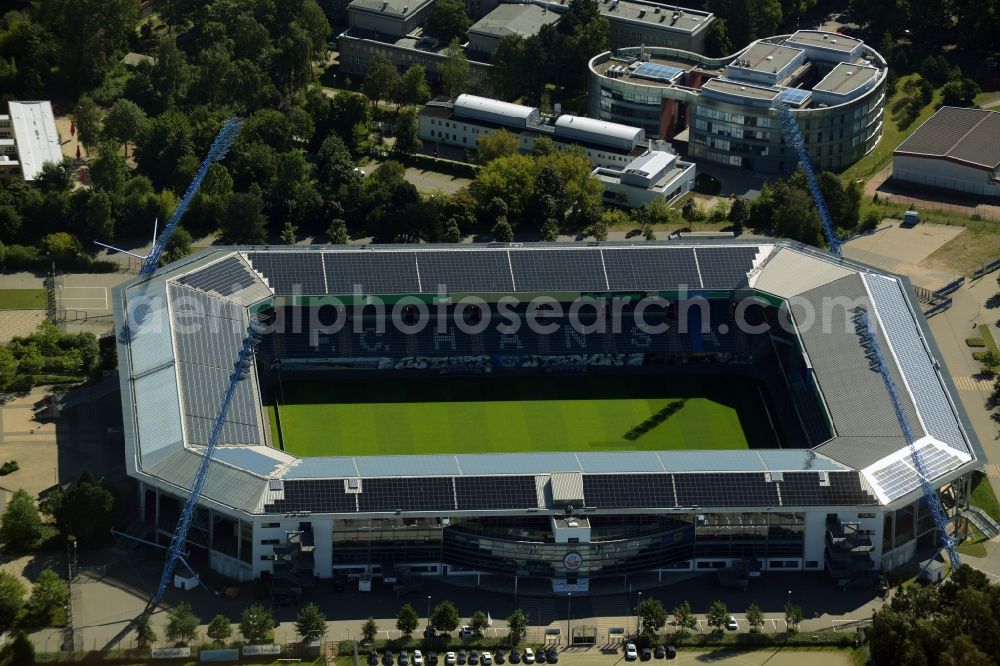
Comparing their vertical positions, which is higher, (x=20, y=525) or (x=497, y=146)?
(x=497, y=146)

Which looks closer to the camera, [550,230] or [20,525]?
[20,525]

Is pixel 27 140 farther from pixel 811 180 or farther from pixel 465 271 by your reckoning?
pixel 811 180

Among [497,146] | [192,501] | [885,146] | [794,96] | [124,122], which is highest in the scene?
[794,96]

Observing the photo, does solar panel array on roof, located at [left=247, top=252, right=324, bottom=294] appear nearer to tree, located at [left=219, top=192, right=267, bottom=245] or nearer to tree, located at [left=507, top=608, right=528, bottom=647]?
tree, located at [left=219, top=192, right=267, bottom=245]

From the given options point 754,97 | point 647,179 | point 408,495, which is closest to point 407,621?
point 408,495

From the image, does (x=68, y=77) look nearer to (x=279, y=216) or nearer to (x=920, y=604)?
(x=279, y=216)

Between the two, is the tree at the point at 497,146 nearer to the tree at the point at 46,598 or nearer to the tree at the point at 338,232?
the tree at the point at 338,232

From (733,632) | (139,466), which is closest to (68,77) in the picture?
(139,466)
